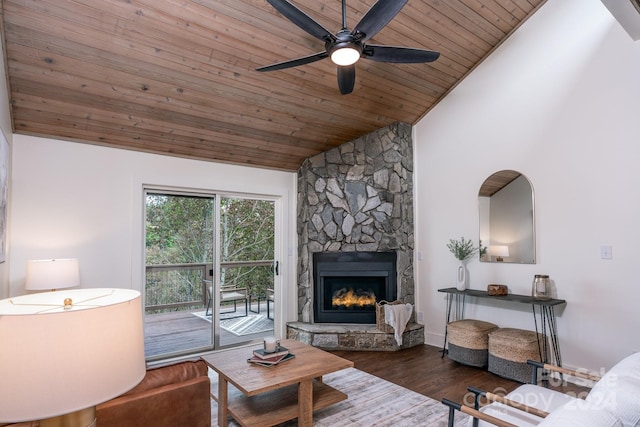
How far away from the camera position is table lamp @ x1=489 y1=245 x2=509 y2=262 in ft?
13.5

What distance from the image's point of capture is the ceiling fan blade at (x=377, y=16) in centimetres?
212

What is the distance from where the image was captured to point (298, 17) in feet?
7.41

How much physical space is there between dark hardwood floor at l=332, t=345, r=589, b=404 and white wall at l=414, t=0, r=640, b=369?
51cm

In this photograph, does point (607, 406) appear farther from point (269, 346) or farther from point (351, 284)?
point (351, 284)

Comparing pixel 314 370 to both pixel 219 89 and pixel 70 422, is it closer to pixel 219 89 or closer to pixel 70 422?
pixel 70 422

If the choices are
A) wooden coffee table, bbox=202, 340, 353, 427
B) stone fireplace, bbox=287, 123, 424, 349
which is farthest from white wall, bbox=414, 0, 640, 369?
wooden coffee table, bbox=202, 340, 353, 427

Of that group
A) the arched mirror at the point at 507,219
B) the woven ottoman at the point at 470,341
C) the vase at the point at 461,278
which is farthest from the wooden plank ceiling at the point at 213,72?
the woven ottoman at the point at 470,341

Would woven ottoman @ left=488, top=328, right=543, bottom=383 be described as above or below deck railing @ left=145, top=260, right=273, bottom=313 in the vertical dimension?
below

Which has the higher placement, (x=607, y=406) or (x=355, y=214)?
(x=355, y=214)

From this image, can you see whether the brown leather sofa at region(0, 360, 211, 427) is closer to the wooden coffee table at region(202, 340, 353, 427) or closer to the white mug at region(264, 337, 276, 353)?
the wooden coffee table at region(202, 340, 353, 427)

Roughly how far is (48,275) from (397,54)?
3237mm

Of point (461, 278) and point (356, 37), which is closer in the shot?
point (356, 37)

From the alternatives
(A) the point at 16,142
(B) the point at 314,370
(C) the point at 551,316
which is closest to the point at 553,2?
(C) the point at 551,316

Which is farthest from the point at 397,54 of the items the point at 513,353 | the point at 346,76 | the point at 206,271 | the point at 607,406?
the point at 206,271
